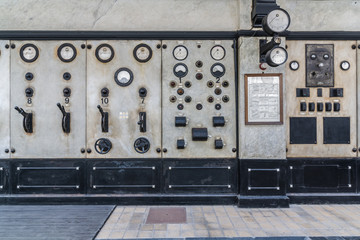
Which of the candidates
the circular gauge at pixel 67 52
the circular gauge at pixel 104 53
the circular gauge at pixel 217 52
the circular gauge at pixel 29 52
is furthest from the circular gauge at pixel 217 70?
the circular gauge at pixel 29 52

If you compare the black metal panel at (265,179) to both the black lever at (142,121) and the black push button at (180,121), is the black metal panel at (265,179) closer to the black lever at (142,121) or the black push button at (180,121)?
the black push button at (180,121)

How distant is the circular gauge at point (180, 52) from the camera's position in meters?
4.26

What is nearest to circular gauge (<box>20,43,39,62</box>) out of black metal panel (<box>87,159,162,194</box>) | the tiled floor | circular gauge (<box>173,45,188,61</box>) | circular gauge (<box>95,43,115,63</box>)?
circular gauge (<box>95,43,115,63</box>)

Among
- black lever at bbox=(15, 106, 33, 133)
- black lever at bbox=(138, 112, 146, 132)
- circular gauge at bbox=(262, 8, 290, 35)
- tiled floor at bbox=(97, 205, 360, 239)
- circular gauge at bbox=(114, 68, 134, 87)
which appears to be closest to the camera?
tiled floor at bbox=(97, 205, 360, 239)

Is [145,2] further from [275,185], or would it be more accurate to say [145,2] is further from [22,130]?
[275,185]

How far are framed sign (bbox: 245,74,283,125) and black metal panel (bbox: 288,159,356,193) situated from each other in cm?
95

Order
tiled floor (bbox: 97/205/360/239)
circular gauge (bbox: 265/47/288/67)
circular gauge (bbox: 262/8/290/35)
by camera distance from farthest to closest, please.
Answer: circular gauge (bbox: 265/47/288/67) → circular gauge (bbox: 262/8/290/35) → tiled floor (bbox: 97/205/360/239)

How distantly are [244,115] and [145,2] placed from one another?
277 cm

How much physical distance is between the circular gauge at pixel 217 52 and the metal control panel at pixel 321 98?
1.25 metres

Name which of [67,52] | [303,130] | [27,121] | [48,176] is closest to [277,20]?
[303,130]

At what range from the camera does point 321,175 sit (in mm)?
4289

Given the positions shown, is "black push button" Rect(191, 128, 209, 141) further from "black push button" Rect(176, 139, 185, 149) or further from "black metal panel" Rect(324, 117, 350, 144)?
"black metal panel" Rect(324, 117, 350, 144)

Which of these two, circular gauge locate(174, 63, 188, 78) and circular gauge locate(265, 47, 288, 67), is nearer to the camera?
circular gauge locate(265, 47, 288, 67)

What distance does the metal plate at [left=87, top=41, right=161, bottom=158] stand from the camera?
13.9ft
